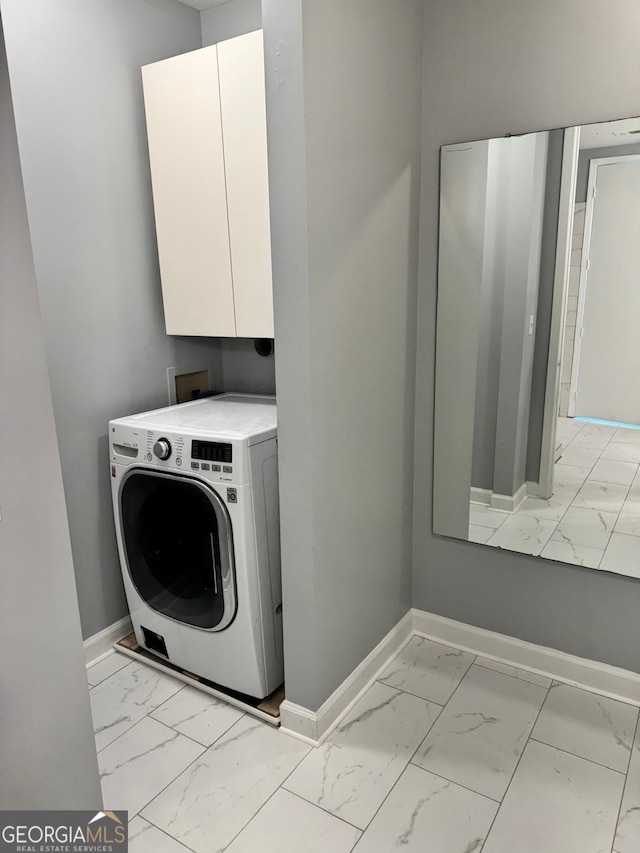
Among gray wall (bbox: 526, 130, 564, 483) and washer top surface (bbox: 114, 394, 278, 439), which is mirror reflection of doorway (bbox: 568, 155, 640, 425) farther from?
washer top surface (bbox: 114, 394, 278, 439)

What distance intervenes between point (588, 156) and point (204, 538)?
167 cm

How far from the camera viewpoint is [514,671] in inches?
85.3

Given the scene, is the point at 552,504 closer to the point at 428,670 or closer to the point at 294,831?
the point at 428,670

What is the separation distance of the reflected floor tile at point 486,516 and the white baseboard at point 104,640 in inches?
56.7

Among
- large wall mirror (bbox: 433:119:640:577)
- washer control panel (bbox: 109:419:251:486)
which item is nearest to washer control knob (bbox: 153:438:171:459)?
washer control panel (bbox: 109:419:251:486)

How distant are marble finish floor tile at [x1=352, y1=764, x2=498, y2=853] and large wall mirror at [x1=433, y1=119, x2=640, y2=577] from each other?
2.68 feet

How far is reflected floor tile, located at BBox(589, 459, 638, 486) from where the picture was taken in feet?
6.12

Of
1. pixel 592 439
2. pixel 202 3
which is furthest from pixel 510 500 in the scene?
pixel 202 3

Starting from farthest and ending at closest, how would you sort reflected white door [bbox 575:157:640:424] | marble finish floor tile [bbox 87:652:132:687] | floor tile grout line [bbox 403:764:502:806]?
1. marble finish floor tile [bbox 87:652:132:687]
2. reflected white door [bbox 575:157:640:424]
3. floor tile grout line [bbox 403:764:502:806]

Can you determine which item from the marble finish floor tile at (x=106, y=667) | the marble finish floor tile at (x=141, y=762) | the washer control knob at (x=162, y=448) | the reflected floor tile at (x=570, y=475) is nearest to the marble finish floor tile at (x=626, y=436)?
the reflected floor tile at (x=570, y=475)

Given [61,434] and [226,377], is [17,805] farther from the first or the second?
[226,377]

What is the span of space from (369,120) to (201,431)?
1.06 m

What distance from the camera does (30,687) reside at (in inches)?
38.8

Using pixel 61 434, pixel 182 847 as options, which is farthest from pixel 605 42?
pixel 182 847
